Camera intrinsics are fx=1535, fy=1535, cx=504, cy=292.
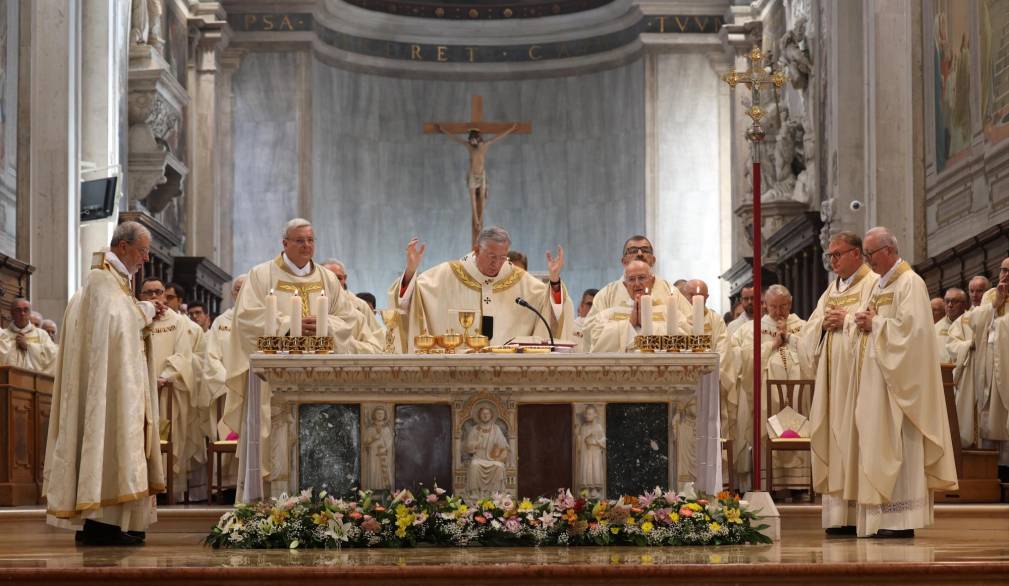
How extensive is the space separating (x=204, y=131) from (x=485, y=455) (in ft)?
47.0

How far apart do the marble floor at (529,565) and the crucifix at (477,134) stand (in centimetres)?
1071

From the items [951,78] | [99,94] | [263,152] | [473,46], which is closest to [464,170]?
[473,46]

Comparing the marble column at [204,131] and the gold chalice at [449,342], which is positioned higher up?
→ the marble column at [204,131]

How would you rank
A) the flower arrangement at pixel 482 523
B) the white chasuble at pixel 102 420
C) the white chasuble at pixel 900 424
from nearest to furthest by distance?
1. the flower arrangement at pixel 482 523
2. the white chasuble at pixel 102 420
3. the white chasuble at pixel 900 424

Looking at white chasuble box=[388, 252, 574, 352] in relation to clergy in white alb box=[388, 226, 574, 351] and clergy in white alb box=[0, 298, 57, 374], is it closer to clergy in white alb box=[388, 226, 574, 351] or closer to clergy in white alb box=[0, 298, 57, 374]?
clergy in white alb box=[388, 226, 574, 351]

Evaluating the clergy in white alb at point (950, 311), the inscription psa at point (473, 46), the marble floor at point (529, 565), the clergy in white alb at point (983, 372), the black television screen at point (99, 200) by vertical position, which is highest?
the inscription psa at point (473, 46)

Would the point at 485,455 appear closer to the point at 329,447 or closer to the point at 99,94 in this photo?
the point at 329,447

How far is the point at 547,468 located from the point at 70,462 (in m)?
2.28

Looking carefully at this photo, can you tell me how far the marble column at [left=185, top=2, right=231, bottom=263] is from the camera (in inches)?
810

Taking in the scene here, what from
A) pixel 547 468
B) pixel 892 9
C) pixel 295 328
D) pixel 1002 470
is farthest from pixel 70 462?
pixel 892 9

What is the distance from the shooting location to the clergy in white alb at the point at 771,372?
11.0 meters

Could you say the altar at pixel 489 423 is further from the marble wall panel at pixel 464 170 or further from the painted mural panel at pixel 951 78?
the marble wall panel at pixel 464 170

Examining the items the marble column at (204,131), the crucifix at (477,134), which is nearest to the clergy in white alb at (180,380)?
the crucifix at (477,134)

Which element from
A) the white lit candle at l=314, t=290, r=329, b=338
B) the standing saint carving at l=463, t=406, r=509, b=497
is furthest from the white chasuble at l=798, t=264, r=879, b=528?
the white lit candle at l=314, t=290, r=329, b=338
